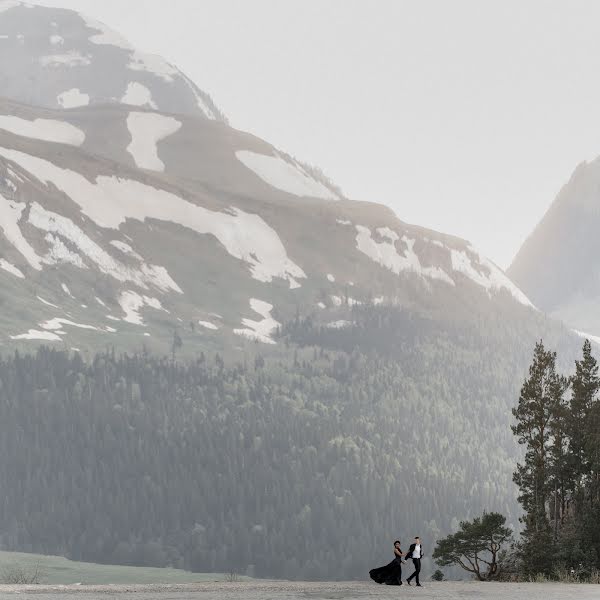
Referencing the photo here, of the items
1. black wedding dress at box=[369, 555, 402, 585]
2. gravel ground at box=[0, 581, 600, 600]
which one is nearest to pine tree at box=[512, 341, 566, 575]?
black wedding dress at box=[369, 555, 402, 585]

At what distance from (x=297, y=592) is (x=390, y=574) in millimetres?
6115

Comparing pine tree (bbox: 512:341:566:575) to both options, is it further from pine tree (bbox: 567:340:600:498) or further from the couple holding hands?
the couple holding hands

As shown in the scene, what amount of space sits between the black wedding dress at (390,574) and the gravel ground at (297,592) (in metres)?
0.57

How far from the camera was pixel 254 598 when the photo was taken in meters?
37.0

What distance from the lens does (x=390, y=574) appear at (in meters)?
44.6

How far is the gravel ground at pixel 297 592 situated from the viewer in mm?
37031

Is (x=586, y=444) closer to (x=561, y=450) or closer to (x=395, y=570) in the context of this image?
(x=561, y=450)

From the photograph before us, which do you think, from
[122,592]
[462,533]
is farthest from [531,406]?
[122,592]

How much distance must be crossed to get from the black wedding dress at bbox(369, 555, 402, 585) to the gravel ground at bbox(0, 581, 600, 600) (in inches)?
22.5

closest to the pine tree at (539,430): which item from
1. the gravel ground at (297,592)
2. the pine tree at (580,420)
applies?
the pine tree at (580,420)

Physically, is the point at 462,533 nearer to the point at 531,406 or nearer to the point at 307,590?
the point at 531,406

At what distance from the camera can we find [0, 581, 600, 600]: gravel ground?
121ft

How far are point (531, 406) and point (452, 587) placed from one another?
3582 cm

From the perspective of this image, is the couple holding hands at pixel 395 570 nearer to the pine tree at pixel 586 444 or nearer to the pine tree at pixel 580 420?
the pine tree at pixel 586 444
